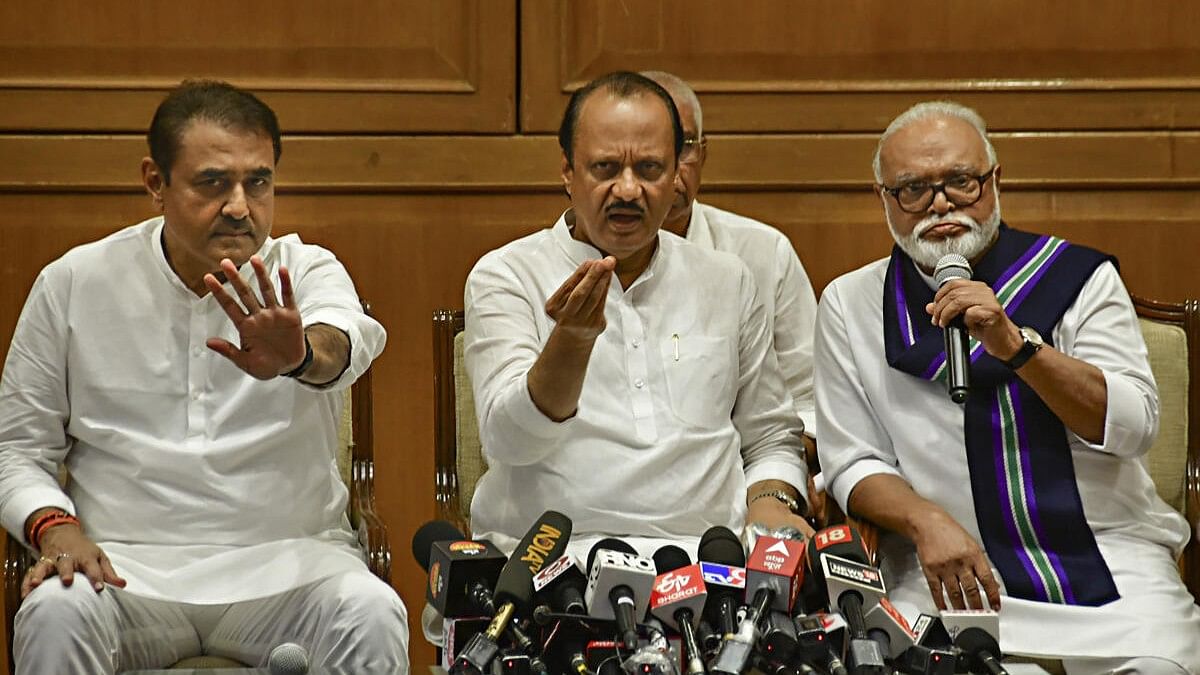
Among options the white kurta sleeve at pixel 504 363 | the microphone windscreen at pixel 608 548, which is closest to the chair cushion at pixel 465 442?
the white kurta sleeve at pixel 504 363

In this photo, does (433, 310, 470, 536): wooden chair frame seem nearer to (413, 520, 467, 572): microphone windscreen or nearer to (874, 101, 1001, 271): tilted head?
(413, 520, 467, 572): microphone windscreen

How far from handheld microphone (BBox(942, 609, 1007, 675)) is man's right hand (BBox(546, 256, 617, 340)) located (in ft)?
2.82

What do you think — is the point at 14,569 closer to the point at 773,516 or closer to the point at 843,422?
the point at 773,516

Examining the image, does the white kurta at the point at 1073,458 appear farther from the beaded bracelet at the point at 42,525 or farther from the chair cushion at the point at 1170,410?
the beaded bracelet at the point at 42,525

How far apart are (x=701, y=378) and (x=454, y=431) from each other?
0.59 meters

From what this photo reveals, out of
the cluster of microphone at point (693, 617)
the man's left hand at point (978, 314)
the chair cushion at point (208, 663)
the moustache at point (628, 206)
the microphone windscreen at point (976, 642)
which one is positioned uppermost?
the moustache at point (628, 206)

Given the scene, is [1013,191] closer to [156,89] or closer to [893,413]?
[893,413]

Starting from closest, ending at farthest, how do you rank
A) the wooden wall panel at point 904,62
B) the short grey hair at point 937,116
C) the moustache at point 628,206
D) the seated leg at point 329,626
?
the seated leg at point 329,626 → the moustache at point 628,206 → the short grey hair at point 937,116 → the wooden wall panel at point 904,62

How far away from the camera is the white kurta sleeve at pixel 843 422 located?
3262 millimetres

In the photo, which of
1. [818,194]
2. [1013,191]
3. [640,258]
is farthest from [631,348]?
[1013,191]

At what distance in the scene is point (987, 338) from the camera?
291cm

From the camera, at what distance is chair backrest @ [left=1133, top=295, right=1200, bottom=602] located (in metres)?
3.44

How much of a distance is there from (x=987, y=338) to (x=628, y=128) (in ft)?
2.93

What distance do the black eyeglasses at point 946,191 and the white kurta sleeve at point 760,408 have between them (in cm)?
41
